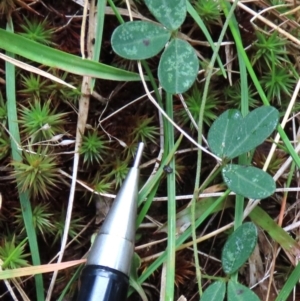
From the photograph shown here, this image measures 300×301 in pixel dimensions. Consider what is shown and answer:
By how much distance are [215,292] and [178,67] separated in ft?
1.53

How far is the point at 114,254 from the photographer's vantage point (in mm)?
1111

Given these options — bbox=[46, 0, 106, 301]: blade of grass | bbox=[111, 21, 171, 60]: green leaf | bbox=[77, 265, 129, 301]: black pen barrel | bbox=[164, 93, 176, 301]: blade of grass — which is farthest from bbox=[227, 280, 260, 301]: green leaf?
bbox=[111, 21, 171, 60]: green leaf

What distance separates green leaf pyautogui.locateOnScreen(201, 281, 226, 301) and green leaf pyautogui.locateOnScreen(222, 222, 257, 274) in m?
0.03

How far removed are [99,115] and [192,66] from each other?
243 mm

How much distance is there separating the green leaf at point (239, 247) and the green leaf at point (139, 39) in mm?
411

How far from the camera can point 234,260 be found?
3.79 feet

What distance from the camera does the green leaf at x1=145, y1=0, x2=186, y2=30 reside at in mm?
1144

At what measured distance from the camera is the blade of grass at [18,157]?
→ 1198 millimetres

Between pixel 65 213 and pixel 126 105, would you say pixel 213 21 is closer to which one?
pixel 126 105

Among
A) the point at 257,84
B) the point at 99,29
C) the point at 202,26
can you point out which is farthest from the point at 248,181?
the point at 99,29

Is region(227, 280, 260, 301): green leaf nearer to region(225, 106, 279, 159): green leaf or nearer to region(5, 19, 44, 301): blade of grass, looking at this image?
region(225, 106, 279, 159): green leaf

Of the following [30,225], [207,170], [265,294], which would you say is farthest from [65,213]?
[265,294]

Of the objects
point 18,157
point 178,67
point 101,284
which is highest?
point 178,67

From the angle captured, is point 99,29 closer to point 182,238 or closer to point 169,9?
point 169,9
